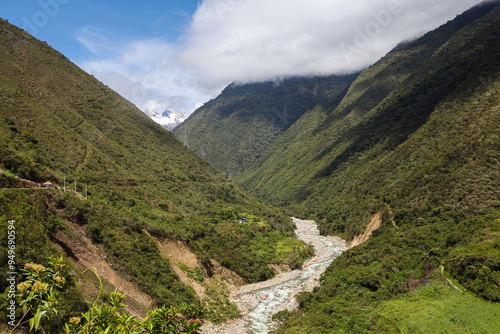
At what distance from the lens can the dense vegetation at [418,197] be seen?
2662cm

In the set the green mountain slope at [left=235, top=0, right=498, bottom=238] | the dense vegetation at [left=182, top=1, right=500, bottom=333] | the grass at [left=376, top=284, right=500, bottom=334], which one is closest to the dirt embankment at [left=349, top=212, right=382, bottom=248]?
the dense vegetation at [left=182, top=1, right=500, bottom=333]

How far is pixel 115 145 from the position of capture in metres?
61.9

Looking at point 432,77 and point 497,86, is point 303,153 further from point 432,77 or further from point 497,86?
point 497,86

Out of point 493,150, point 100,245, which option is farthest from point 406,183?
point 100,245

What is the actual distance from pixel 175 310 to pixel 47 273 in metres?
2.43

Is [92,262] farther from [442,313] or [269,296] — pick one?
[442,313]

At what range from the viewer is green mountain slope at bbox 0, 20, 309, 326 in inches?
1056

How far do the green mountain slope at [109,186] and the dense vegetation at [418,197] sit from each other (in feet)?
50.8

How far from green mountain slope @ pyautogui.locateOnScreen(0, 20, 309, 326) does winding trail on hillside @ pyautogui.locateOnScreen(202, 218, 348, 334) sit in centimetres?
281

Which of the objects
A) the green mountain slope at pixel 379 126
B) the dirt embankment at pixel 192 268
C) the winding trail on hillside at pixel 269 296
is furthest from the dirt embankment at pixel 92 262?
the green mountain slope at pixel 379 126

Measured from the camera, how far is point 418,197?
48.8 m

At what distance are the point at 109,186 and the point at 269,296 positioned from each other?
28.4m

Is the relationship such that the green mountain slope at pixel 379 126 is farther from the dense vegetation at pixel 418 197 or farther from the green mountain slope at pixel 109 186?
the green mountain slope at pixel 109 186

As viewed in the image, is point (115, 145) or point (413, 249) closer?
point (413, 249)
